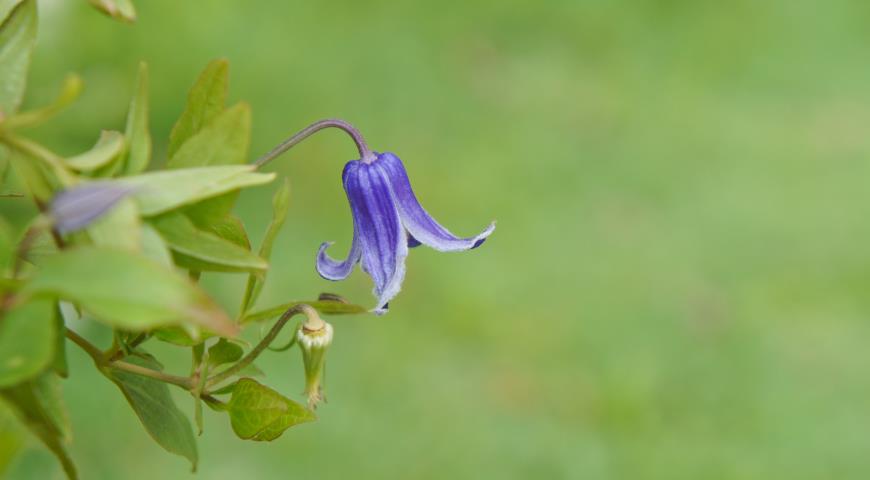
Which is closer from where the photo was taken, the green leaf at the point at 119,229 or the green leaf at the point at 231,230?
the green leaf at the point at 119,229

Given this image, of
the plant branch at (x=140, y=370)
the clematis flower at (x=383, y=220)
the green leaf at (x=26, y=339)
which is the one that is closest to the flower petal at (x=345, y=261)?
the clematis flower at (x=383, y=220)

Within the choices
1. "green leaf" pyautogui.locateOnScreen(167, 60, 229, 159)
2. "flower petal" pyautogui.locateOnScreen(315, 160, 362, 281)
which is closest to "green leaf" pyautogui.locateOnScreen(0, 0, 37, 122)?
"green leaf" pyautogui.locateOnScreen(167, 60, 229, 159)

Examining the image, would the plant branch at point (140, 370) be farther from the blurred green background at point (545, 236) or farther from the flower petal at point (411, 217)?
the blurred green background at point (545, 236)

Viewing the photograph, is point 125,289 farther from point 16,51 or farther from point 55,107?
point 16,51

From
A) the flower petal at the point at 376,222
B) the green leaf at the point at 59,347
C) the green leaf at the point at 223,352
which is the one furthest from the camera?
the flower petal at the point at 376,222

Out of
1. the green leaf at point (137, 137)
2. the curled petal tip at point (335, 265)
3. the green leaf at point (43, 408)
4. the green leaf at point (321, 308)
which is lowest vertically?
the curled petal tip at point (335, 265)

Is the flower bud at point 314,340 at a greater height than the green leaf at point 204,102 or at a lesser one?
lesser

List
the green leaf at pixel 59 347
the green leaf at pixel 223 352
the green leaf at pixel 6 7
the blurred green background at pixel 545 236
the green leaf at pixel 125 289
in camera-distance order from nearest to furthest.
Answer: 1. the green leaf at pixel 125 289
2. the green leaf at pixel 59 347
3. the green leaf at pixel 6 7
4. the green leaf at pixel 223 352
5. the blurred green background at pixel 545 236

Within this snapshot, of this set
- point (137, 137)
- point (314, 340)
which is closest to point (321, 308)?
point (314, 340)
